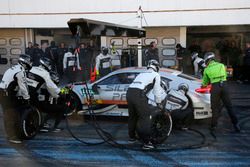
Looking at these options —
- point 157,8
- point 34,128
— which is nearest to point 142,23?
point 157,8

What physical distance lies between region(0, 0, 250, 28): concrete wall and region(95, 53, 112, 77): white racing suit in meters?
4.92

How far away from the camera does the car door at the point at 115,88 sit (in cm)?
834

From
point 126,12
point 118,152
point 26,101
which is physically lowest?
point 118,152

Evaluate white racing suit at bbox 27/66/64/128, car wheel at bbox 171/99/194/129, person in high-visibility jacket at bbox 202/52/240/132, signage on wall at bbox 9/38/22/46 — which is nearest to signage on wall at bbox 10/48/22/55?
signage on wall at bbox 9/38/22/46

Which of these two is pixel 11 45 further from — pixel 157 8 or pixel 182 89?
pixel 182 89

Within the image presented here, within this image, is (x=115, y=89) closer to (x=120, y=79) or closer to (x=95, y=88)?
(x=120, y=79)

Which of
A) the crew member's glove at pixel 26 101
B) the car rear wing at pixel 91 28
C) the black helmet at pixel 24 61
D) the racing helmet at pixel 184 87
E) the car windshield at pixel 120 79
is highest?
the car rear wing at pixel 91 28

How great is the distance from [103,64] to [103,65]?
0.10 ft

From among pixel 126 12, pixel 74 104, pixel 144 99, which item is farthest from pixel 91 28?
pixel 126 12

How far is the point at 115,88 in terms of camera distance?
27.7 ft

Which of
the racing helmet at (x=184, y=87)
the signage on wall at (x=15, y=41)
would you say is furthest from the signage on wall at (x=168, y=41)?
the racing helmet at (x=184, y=87)

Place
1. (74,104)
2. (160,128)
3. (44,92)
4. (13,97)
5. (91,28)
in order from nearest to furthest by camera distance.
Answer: (160,128) < (91,28) < (13,97) < (44,92) < (74,104)

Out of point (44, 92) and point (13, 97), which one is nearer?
Result: point (13, 97)

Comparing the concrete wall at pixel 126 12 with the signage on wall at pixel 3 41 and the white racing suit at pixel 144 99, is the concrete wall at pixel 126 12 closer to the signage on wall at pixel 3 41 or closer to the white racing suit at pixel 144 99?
the signage on wall at pixel 3 41
